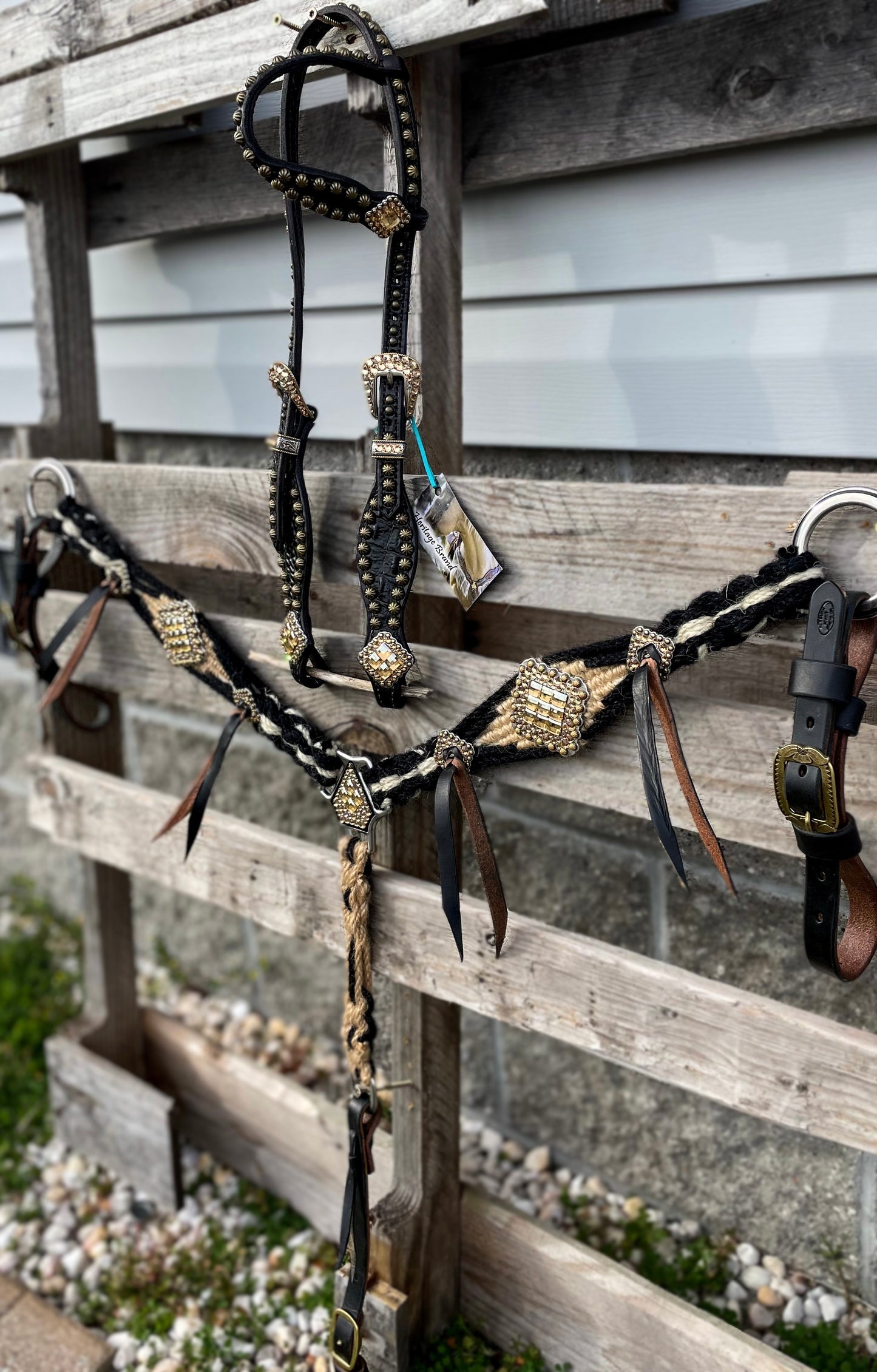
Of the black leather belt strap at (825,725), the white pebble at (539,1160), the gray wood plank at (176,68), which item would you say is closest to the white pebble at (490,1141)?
the white pebble at (539,1160)

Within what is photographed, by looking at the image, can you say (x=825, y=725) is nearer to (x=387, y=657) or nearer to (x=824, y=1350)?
(x=387, y=657)

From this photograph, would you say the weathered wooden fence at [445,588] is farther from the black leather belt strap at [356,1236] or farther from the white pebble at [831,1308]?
the white pebble at [831,1308]

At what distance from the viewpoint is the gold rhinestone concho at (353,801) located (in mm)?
1603

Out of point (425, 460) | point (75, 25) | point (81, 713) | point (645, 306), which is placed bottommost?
point (81, 713)

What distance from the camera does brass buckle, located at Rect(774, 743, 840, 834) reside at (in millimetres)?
1155

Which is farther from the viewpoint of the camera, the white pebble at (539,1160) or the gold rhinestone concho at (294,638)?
the white pebble at (539,1160)

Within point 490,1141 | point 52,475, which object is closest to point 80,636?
point 52,475

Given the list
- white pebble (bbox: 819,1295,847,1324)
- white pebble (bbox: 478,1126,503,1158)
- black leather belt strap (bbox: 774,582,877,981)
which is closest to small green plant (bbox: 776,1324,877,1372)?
white pebble (bbox: 819,1295,847,1324)

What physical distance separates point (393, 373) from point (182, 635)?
24.2 inches

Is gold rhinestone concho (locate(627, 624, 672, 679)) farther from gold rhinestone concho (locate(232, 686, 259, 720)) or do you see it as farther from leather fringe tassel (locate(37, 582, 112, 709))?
leather fringe tassel (locate(37, 582, 112, 709))

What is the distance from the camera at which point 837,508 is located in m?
1.21

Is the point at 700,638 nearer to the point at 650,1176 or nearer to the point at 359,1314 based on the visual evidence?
the point at 359,1314

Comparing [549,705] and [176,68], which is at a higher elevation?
[176,68]

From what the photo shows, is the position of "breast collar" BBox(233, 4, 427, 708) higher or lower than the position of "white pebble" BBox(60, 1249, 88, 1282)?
higher
